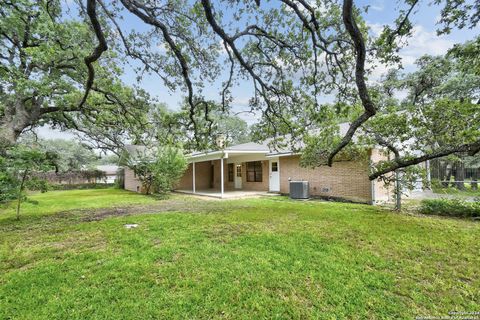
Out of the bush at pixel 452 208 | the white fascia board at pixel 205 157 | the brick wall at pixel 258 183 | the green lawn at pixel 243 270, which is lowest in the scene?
the green lawn at pixel 243 270

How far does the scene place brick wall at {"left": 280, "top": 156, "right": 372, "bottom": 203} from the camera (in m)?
9.46

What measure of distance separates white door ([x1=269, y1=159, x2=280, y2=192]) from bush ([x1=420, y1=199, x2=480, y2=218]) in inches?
279

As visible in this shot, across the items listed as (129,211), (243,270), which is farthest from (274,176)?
(243,270)

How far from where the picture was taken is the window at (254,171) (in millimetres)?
15087

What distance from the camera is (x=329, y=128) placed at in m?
7.54

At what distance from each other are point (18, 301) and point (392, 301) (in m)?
4.35

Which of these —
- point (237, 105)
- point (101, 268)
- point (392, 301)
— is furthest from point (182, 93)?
point (392, 301)

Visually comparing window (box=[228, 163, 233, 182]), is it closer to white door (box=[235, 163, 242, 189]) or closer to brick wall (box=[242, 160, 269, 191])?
white door (box=[235, 163, 242, 189])

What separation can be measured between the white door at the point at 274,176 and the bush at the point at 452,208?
7.09 meters

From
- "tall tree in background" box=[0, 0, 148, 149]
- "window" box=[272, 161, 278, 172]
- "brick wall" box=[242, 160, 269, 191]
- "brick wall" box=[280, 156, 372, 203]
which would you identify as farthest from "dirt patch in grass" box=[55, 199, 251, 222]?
"brick wall" box=[242, 160, 269, 191]

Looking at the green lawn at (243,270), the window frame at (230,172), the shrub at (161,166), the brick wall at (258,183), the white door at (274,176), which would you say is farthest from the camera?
the window frame at (230,172)

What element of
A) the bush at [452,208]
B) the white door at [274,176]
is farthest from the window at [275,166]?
the bush at [452,208]

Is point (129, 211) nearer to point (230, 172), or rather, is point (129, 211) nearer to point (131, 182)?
point (230, 172)

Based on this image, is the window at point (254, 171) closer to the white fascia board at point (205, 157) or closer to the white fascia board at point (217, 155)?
the white fascia board at point (217, 155)
